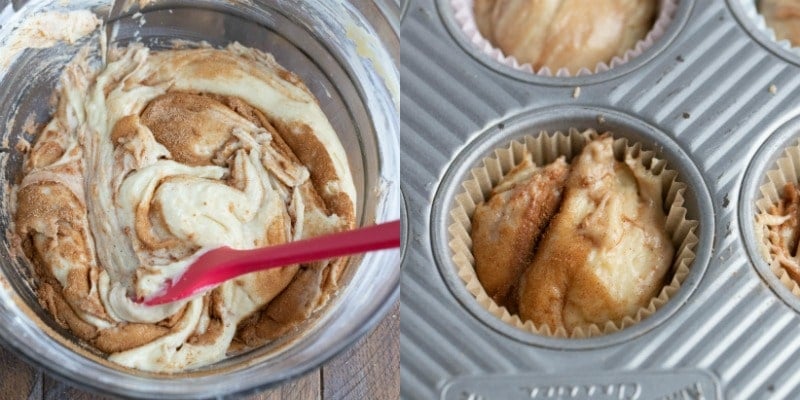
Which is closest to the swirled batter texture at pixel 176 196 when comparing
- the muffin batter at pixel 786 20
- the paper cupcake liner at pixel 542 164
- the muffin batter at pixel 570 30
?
the paper cupcake liner at pixel 542 164

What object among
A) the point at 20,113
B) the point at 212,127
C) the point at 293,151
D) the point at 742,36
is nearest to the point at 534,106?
the point at 742,36

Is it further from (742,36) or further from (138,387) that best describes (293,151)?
(742,36)

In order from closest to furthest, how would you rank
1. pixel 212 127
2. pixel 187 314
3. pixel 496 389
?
pixel 496 389
pixel 187 314
pixel 212 127

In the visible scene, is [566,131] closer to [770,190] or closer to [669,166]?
[669,166]

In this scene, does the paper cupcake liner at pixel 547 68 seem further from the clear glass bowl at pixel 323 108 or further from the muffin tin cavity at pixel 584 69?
the clear glass bowl at pixel 323 108

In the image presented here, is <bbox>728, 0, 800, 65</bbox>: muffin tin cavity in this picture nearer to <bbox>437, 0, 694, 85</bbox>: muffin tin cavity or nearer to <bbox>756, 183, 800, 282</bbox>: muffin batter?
<bbox>437, 0, 694, 85</bbox>: muffin tin cavity

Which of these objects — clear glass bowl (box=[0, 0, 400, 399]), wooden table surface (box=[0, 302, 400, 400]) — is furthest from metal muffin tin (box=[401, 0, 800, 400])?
wooden table surface (box=[0, 302, 400, 400])
